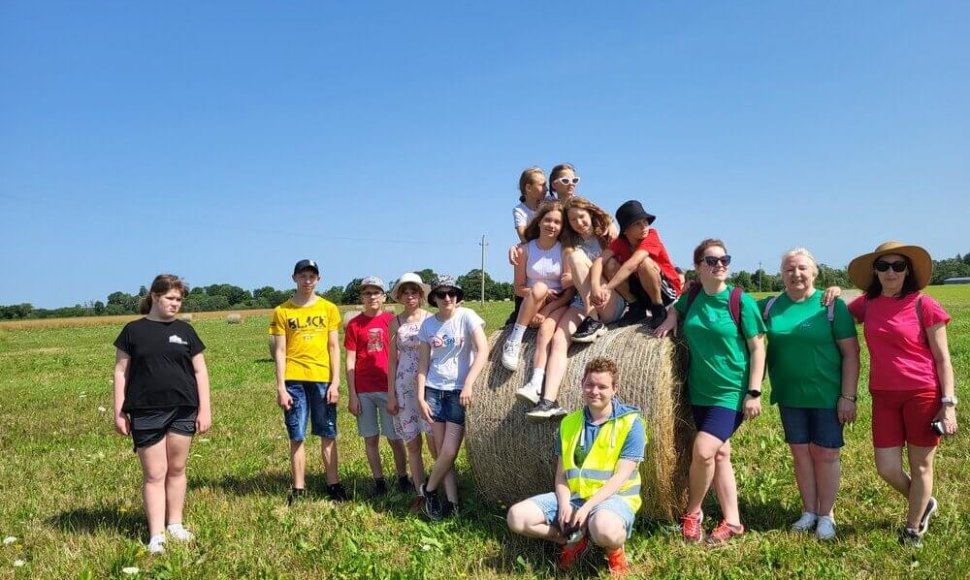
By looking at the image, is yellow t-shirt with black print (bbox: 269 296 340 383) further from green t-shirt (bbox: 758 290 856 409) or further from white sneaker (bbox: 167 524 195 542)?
green t-shirt (bbox: 758 290 856 409)

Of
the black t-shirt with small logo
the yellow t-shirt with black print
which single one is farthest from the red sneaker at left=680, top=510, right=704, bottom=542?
the black t-shirt with small logo

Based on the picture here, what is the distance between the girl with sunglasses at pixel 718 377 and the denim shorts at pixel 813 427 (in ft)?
1.20

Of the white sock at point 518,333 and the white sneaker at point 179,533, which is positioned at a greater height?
Answer: the white sock at point 518,333

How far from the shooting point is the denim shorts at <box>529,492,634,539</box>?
176 inches

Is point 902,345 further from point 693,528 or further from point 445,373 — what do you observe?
point 445,373

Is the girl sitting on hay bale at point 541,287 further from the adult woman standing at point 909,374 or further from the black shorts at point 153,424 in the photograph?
the black shorts at point 153,424

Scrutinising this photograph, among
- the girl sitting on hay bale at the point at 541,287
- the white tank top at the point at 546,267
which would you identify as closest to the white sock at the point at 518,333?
the girl sitting on hay bale at the point at 541,287

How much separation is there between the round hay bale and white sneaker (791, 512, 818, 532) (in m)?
0.79

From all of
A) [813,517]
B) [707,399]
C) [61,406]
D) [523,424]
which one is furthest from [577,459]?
[61,406]

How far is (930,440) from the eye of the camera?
15.4ft

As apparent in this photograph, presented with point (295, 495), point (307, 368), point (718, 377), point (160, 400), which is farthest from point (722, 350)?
point (160, 400)

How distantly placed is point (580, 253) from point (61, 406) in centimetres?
988

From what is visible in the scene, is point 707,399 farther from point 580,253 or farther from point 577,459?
point 580,253

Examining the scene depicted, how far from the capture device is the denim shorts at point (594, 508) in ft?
14.7
